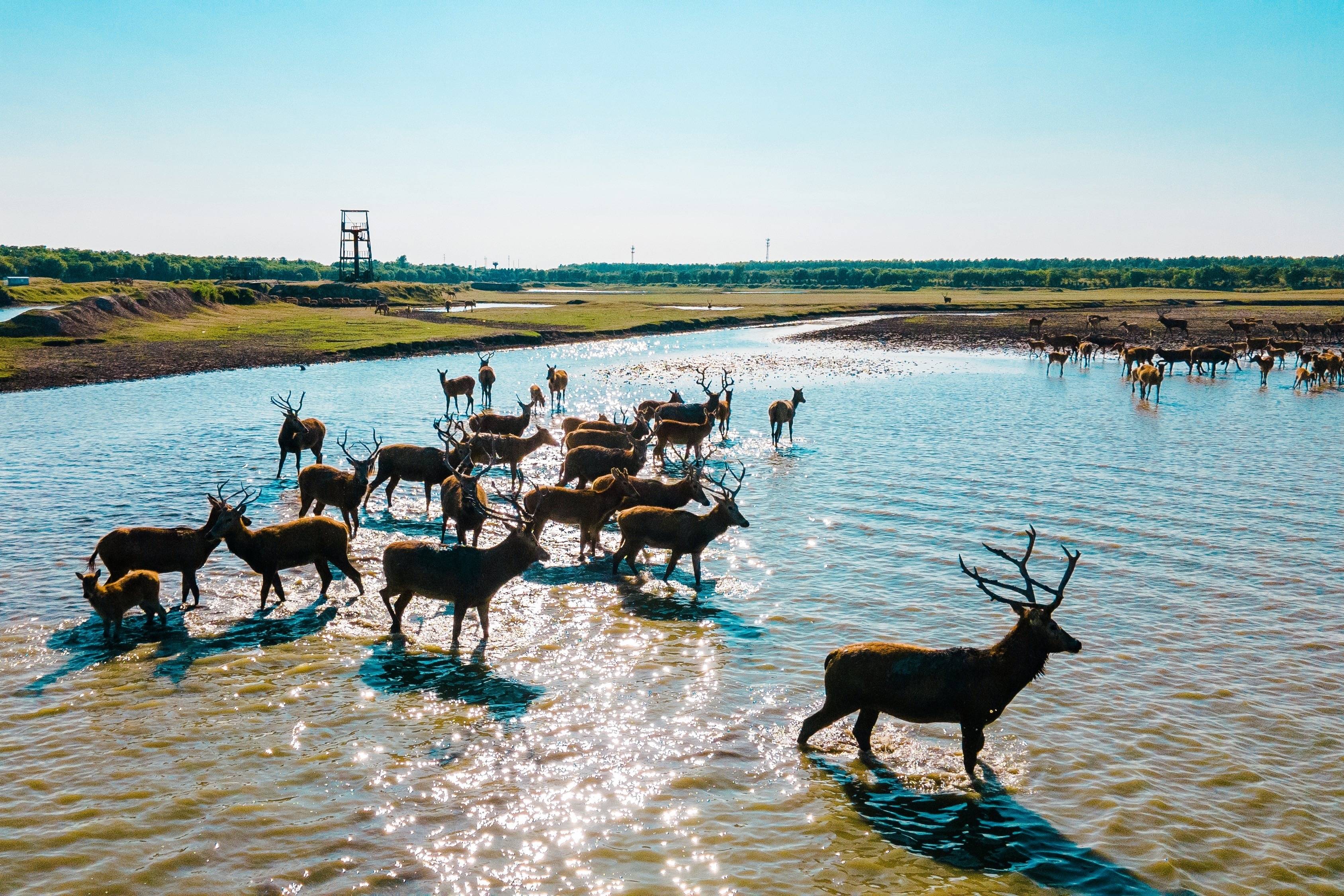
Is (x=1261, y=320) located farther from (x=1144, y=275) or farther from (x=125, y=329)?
(x=1144, y=275)

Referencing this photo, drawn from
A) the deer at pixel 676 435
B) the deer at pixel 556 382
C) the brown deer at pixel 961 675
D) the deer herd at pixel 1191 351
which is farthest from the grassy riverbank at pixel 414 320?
the brown deer at pixel 961 675

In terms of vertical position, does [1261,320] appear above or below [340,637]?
above

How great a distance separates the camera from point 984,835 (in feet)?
25.4

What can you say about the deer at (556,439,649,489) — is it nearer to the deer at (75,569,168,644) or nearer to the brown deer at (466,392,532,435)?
the brown deer at (466,392,532,435)

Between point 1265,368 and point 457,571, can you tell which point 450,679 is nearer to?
point 457,571

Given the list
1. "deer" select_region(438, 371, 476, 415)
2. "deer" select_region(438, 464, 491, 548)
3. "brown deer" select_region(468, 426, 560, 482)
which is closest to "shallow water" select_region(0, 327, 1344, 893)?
"deer" select_region(438, 464, 491, 548)

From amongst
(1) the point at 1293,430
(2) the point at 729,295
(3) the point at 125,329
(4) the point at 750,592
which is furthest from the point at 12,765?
(2) the point at 729,295

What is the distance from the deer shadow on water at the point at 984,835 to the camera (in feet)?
23.6

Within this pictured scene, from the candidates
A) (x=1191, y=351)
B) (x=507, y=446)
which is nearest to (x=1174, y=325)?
(x=1191, y=351)

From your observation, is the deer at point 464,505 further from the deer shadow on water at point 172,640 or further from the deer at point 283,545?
the deer shadow on water at point 172,640

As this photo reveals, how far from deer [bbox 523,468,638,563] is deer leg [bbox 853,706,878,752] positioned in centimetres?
703

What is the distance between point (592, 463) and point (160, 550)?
840 cm

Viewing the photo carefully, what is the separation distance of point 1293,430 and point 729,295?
104794mm

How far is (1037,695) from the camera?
1045 cm
